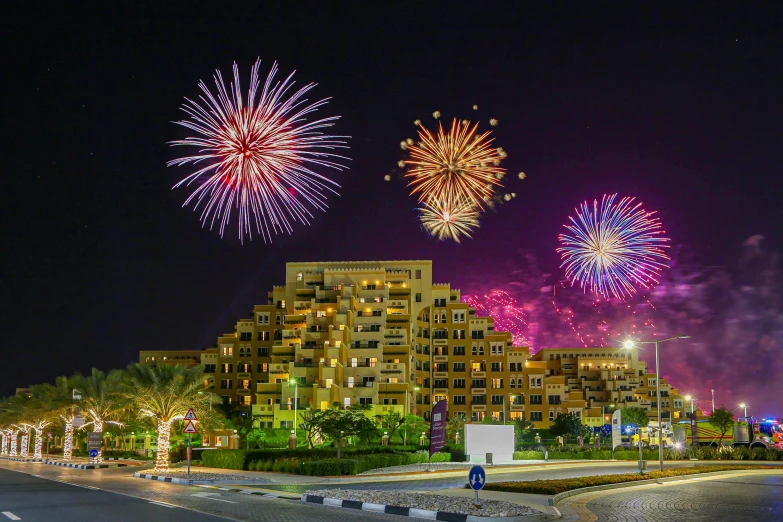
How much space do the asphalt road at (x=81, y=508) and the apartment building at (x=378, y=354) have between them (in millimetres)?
62460

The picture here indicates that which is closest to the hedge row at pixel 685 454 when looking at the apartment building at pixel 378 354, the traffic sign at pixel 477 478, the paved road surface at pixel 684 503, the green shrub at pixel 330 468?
the green shrub at pixel 330 468

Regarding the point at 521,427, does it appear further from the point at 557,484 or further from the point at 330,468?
the point at 557,484

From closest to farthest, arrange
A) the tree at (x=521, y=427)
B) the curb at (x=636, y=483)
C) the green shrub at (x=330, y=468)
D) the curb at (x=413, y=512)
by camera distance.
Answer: the curb at (x=413, y=512) < the curb at (x=636, y=483) < the green shrub at (x=330, y=468) < the tree at (x=521, y=427)

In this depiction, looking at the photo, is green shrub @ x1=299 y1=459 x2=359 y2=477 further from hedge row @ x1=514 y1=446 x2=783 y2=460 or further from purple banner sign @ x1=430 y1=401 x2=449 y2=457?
hedge row @ x1=514 y1=446 x2=783 y2=460

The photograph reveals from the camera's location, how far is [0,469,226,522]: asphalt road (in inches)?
740

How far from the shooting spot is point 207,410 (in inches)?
2012

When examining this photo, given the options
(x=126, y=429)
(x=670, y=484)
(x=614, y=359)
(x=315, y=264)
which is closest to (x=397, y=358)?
(x=315, y=264)

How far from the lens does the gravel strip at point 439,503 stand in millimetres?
19562

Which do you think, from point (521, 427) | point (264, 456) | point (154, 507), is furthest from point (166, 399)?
point (521, 427)

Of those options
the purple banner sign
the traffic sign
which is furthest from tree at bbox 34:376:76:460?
the traffic sign

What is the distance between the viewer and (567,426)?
10006 cm

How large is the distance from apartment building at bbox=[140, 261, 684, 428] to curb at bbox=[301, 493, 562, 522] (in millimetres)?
65356

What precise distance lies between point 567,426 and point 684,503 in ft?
259

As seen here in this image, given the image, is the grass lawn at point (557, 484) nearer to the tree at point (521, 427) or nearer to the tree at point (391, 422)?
the tree at point (391, 422)
